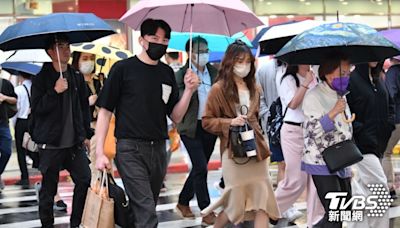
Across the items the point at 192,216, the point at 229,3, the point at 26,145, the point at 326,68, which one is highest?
the point at 229,3

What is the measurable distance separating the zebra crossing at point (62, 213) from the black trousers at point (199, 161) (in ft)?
1.09

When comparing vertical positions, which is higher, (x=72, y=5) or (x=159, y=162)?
(x=72, y=5)

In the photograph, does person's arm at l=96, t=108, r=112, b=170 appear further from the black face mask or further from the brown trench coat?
the brown trench coat

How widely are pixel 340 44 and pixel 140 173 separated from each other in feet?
5.96

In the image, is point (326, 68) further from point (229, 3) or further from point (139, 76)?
point (139, 76)

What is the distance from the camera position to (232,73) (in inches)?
257

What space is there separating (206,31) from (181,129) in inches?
59.3

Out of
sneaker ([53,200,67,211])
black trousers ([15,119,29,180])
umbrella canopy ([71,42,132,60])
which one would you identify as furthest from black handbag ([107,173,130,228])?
black trousers ([15,119,29,180])

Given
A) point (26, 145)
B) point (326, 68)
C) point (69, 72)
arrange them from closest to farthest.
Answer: point (326, 68)
point (69, 72)
point (26, 145)

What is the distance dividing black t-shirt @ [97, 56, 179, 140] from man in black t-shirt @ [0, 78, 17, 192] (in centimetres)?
519

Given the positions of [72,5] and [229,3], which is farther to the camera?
[72,5]

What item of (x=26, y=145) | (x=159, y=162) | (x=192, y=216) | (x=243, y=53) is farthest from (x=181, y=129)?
(x=26, y=145)

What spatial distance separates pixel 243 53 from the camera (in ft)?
21.4

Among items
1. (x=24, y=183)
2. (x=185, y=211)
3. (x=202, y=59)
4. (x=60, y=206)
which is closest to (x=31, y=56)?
(x=202, y=59)
